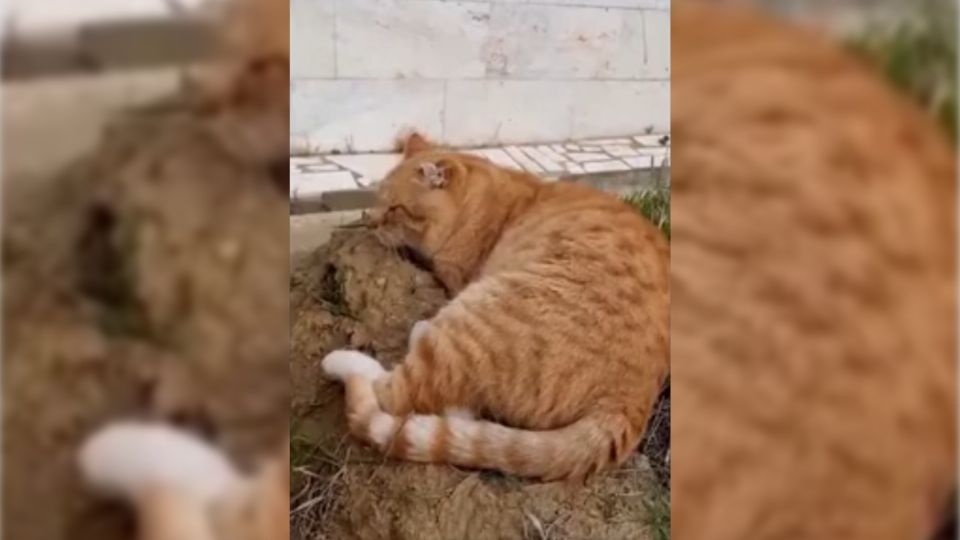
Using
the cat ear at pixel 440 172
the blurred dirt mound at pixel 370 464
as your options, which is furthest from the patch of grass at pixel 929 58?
the blurred dirt mound at pixel 370 464

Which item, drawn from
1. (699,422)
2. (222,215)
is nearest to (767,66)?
(699,422)

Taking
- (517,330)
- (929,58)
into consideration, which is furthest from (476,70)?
(929,58)

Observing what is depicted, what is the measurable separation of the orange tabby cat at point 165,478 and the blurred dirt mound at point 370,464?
0.15m

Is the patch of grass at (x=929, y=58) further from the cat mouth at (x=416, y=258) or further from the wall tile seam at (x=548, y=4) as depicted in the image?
the cat mouth at (x=416, y=258)

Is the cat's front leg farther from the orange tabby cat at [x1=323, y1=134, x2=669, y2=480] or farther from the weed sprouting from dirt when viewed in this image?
the weed sprouting from dirt

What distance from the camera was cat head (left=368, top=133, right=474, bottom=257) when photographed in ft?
5.32

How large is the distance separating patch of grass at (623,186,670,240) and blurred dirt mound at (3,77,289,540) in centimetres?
64

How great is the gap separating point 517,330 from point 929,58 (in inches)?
30.3

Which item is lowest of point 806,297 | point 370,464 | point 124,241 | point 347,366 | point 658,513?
point 658,513

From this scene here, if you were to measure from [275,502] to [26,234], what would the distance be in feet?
1.70

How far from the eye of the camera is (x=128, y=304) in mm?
1387

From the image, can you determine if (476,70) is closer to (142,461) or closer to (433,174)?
(433,174)

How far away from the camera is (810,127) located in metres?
1.63

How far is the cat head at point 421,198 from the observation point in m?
1.62
